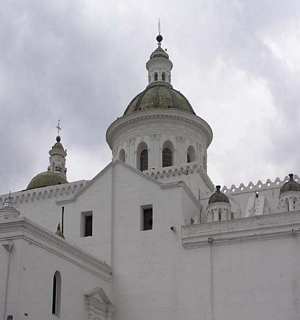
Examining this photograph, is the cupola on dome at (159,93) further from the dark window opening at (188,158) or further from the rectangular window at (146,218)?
the rectangular window at (146,218)

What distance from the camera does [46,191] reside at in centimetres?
4022

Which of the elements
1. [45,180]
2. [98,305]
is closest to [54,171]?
[45,180]

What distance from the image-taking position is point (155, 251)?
107 ft

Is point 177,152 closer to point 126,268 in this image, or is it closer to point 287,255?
point 126,268

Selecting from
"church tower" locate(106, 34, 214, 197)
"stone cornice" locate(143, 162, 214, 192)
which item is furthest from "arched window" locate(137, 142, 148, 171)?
"stone cornice" locate(143, 162, 214, 192)

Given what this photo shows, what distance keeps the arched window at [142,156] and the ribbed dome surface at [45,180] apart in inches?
270

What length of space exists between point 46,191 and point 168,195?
30.8 feet

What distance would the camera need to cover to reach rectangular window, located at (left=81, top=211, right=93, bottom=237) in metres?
34.8

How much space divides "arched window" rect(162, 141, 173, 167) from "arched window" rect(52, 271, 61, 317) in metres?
13.7

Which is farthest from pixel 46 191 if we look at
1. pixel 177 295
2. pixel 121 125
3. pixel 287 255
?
pixel 287 255

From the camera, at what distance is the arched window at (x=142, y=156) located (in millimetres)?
41406

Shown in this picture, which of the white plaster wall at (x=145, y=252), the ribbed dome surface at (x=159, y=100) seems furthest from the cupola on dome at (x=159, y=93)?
the white plaster wall at (x=145, y=252)

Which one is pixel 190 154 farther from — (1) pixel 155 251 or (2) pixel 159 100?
(1) pixel 155 251

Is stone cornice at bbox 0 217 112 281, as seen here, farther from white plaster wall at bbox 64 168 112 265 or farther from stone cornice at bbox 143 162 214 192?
stone cornice at bbox 143 162 214 192
